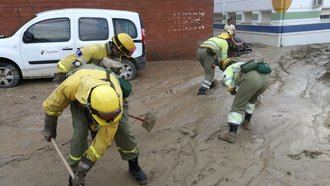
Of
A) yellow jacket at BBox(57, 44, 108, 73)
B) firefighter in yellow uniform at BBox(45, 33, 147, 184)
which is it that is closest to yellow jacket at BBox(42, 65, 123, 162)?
firefighter in yellow uniform at BBox(45, 33, 147, 184)

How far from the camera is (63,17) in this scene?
376 inches

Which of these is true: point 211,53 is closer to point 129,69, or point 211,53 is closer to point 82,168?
point 129,69

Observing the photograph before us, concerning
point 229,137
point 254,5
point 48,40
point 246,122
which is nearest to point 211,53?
point 246,122

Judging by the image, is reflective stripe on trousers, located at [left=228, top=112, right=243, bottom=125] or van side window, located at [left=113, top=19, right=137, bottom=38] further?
van side window, located at [left=113, top=19, right=137, bottom=38]

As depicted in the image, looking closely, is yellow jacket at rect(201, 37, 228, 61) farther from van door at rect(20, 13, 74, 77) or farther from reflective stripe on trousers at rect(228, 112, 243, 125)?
van door at rect(20, 13, 74, 77)

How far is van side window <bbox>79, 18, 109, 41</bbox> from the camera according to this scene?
9.70m

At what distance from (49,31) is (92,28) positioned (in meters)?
1.02

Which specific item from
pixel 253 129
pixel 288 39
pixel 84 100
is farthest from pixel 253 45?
pixel 84 100

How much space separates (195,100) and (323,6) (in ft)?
40.7

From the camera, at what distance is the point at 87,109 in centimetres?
402

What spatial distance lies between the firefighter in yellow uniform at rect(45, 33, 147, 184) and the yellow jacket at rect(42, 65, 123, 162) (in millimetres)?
462

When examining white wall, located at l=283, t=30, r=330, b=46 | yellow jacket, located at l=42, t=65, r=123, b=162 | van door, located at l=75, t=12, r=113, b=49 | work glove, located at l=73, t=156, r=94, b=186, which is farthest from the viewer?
white wall, located at l=283, t=30, r=330, b=46

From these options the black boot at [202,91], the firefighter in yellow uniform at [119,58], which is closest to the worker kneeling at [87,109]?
the firefighter in yellow uniform at [119,58]

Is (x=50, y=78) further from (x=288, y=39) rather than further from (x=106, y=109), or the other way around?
(x=288, y=39)
